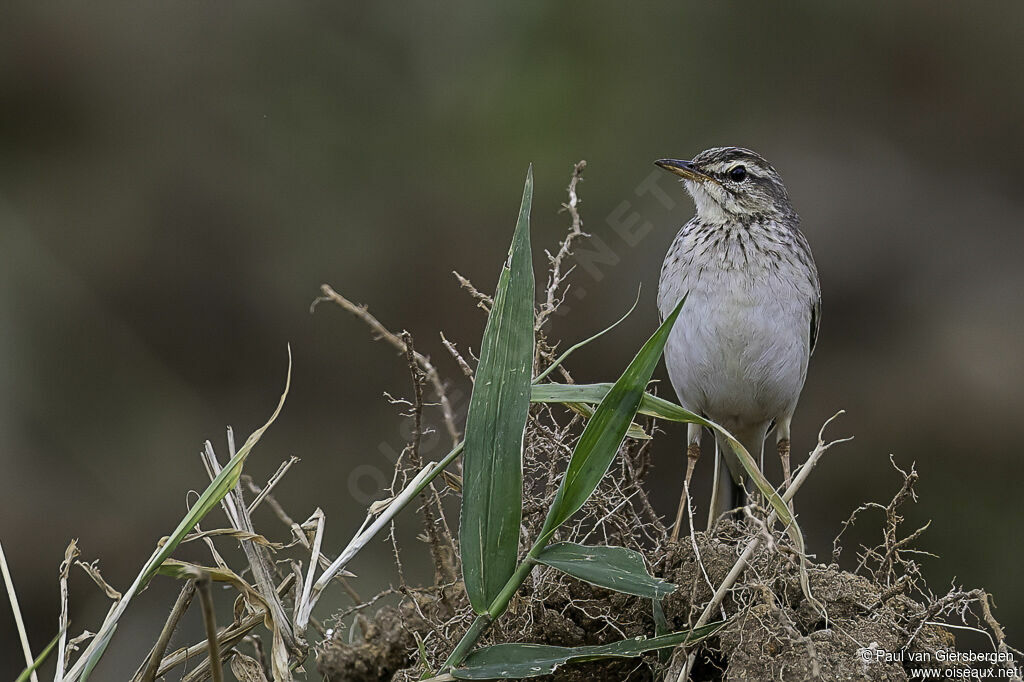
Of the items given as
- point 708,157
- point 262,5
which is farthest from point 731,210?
point 262,5

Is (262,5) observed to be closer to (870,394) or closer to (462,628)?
(870,394)

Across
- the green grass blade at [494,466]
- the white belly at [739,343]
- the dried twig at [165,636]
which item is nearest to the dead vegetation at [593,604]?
the dried twig at [165,636]

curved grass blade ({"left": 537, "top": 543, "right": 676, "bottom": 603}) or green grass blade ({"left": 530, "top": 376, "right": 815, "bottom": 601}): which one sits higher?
green grass blade ({"left": 530, "top": 376, "right": 815, "bottom": 601})

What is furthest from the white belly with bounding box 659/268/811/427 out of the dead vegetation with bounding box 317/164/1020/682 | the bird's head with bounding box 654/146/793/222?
the dead vegetation with bounding box 317/164/1020/682

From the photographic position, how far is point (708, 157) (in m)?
3.88

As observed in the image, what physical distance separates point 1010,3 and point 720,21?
6.99 ft

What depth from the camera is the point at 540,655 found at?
7.22 feet

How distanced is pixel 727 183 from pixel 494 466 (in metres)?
1.97

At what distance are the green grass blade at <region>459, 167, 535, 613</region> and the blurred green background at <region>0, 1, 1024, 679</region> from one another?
4217mm

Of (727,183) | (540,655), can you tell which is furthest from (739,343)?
Answer: (540,655)

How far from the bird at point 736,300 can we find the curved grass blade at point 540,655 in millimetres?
1437

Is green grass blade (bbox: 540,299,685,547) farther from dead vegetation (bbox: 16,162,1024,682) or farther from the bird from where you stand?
the bird

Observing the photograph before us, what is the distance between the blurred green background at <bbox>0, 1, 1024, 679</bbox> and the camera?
6.58 metres

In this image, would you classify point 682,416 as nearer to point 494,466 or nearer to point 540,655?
point 494,466
